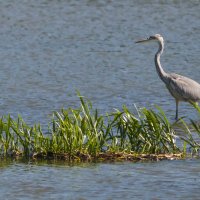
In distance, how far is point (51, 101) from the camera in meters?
15.4

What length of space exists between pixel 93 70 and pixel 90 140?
8.11 m

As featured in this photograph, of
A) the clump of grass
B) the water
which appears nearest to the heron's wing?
the water

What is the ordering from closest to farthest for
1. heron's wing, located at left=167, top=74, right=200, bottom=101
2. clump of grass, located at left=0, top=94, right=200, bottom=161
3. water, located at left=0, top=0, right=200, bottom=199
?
water, located at left=0, top=0, right=200, bottom=199
clump of grass, located at left=0, top=94, right=200, bottom=161
heron's wing, located at left=167, top=74, right=200, bottom=101

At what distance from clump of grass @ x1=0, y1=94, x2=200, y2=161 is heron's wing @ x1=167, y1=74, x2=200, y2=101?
4516 mm

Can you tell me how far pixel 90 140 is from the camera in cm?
1017

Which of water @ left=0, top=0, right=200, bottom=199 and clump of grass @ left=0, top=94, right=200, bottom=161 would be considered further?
clump of grass @ left=0, top=94, right=200, bottom=161

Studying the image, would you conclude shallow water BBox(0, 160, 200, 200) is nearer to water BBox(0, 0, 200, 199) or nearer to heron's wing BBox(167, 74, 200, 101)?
water BBox(0, 0, 200, 199)

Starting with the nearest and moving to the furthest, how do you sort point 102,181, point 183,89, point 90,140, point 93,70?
1. point 102,181
2. point 90,140
3. point 183,89
4. point 93,70

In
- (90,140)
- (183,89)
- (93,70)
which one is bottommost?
(90,140)

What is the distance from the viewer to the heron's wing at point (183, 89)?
49.5 ft

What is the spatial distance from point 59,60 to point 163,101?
12.7ft

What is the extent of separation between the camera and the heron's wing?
49.5 ft

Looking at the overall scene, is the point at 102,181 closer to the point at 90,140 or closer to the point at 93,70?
the point at 90,140

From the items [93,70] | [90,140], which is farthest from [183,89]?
[90,140]
